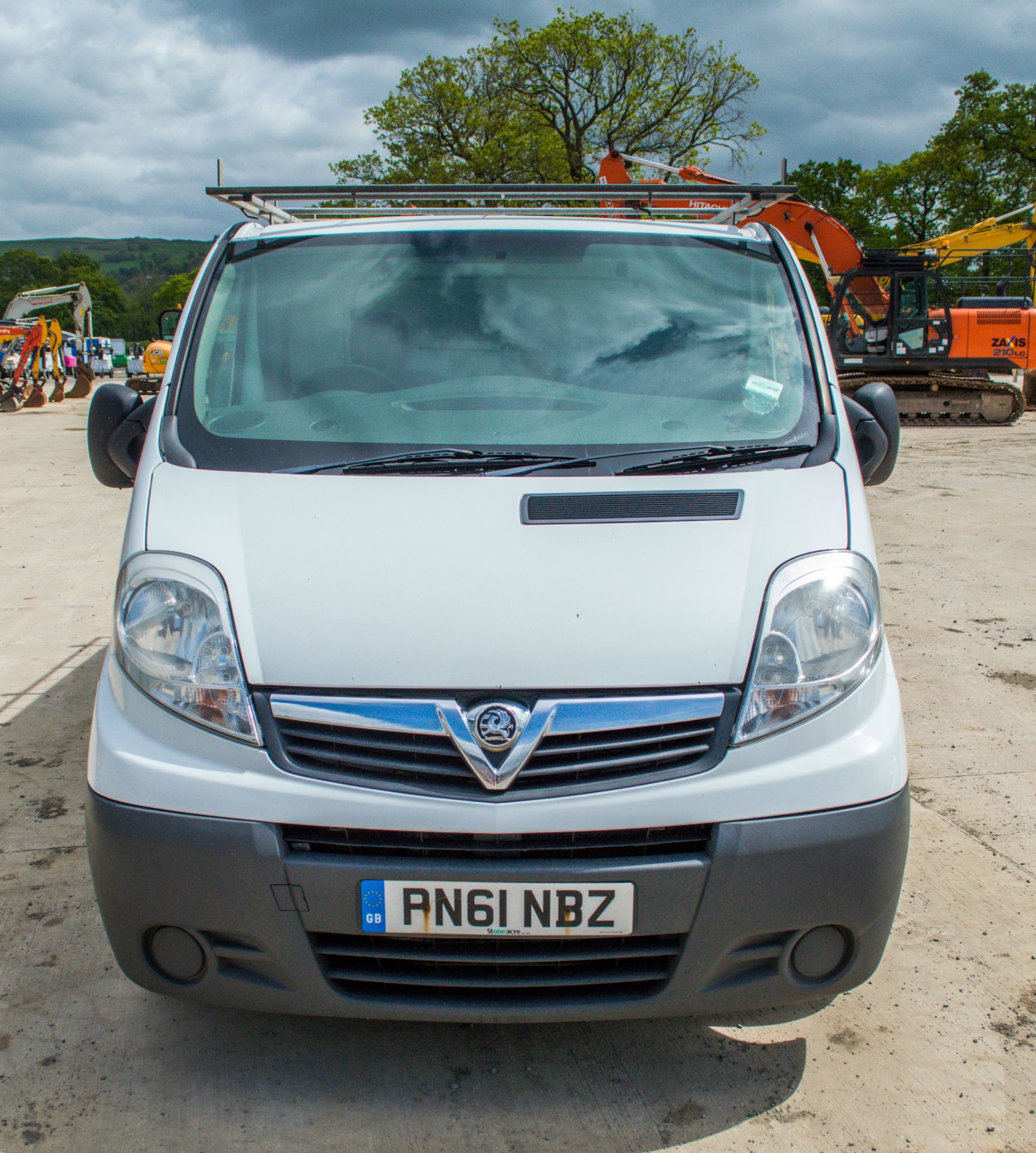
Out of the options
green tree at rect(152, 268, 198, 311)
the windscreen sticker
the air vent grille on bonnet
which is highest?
green tree at rect(152, 268, 198, 311)

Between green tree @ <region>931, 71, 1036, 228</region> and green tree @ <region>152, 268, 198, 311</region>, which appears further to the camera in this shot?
green tree @ <region>152, 268, 198, 311</region>

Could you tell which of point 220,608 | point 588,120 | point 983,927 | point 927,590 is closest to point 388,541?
point 220,608

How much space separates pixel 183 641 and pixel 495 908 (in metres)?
0.83

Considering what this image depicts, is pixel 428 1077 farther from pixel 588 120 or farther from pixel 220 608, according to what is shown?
pixel 588 120

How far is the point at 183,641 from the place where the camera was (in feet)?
7.24

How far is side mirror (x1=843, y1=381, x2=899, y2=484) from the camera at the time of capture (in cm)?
312

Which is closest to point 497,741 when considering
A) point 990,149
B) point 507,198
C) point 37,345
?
point 507,198

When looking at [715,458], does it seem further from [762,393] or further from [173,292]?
[173,292]

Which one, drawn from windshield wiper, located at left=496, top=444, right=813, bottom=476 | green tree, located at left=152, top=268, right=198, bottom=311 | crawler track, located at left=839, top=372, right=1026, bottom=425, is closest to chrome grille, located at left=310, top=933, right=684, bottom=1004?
windshield wiper, located at left=496, top=444, right=813, bottom=476

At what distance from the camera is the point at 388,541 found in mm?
2311

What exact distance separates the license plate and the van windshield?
3.49ft

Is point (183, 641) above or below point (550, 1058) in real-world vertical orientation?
above

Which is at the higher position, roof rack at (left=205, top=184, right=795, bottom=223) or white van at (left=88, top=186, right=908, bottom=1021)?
roof rack at (left=205, top=184, right=795, bottom=223)

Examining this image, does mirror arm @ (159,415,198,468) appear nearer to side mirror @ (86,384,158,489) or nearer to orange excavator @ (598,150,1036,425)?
side mirror @ (86,384,158,489)
